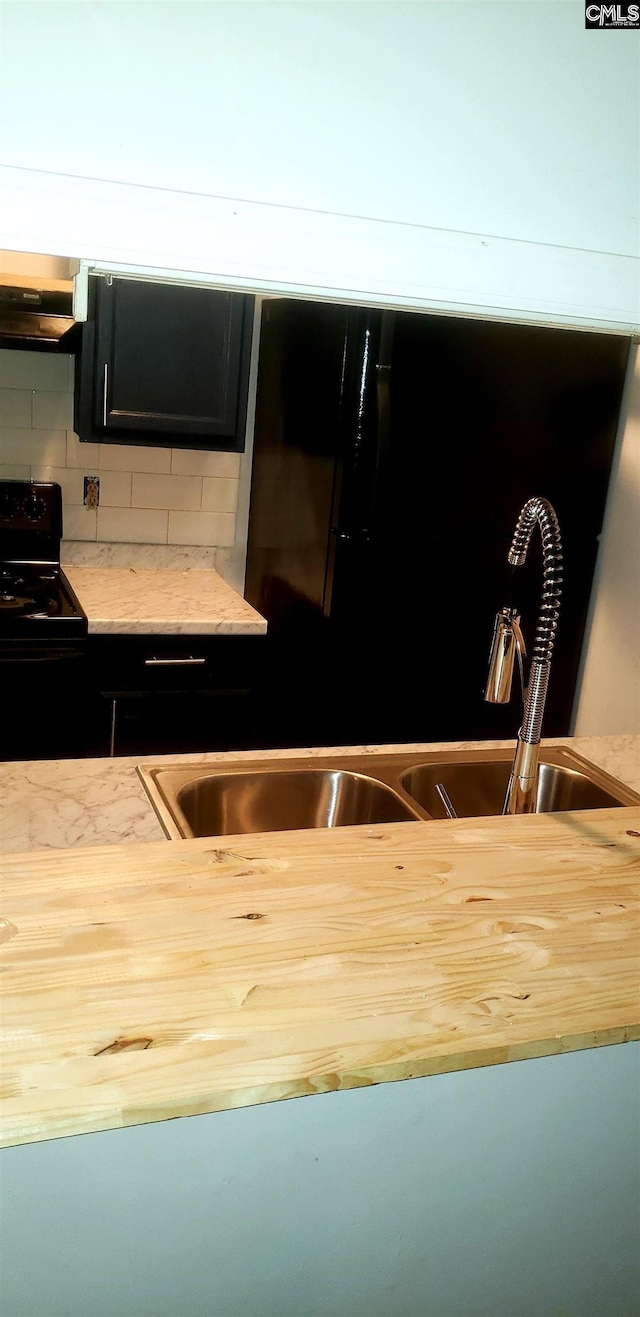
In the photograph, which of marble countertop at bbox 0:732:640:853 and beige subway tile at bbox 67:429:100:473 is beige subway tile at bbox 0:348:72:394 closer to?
beige subway tile at bbox 67:429:100:473

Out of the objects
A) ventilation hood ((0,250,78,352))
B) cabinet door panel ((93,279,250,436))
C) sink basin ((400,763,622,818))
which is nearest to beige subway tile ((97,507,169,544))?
cabinet door panel ((93,279,250,436))

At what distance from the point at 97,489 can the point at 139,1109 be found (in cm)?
267

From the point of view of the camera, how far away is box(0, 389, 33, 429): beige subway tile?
3.08m

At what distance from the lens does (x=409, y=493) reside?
278 centimetres

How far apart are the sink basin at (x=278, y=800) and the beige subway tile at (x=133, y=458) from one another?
184 centimetres

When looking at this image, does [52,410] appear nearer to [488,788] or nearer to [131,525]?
[131,525]

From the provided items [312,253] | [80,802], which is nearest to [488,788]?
[80,802]

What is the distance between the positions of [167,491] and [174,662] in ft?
2.86

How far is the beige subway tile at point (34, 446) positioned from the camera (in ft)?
10.2

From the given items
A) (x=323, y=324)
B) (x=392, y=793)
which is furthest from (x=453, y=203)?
(x=323, y=324)

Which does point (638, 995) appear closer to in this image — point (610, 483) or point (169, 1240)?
point (169, 1240)

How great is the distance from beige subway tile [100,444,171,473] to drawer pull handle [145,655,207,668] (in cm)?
87

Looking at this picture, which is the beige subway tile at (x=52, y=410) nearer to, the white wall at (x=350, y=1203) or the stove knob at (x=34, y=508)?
the stove knob at (x=34, y=508)
